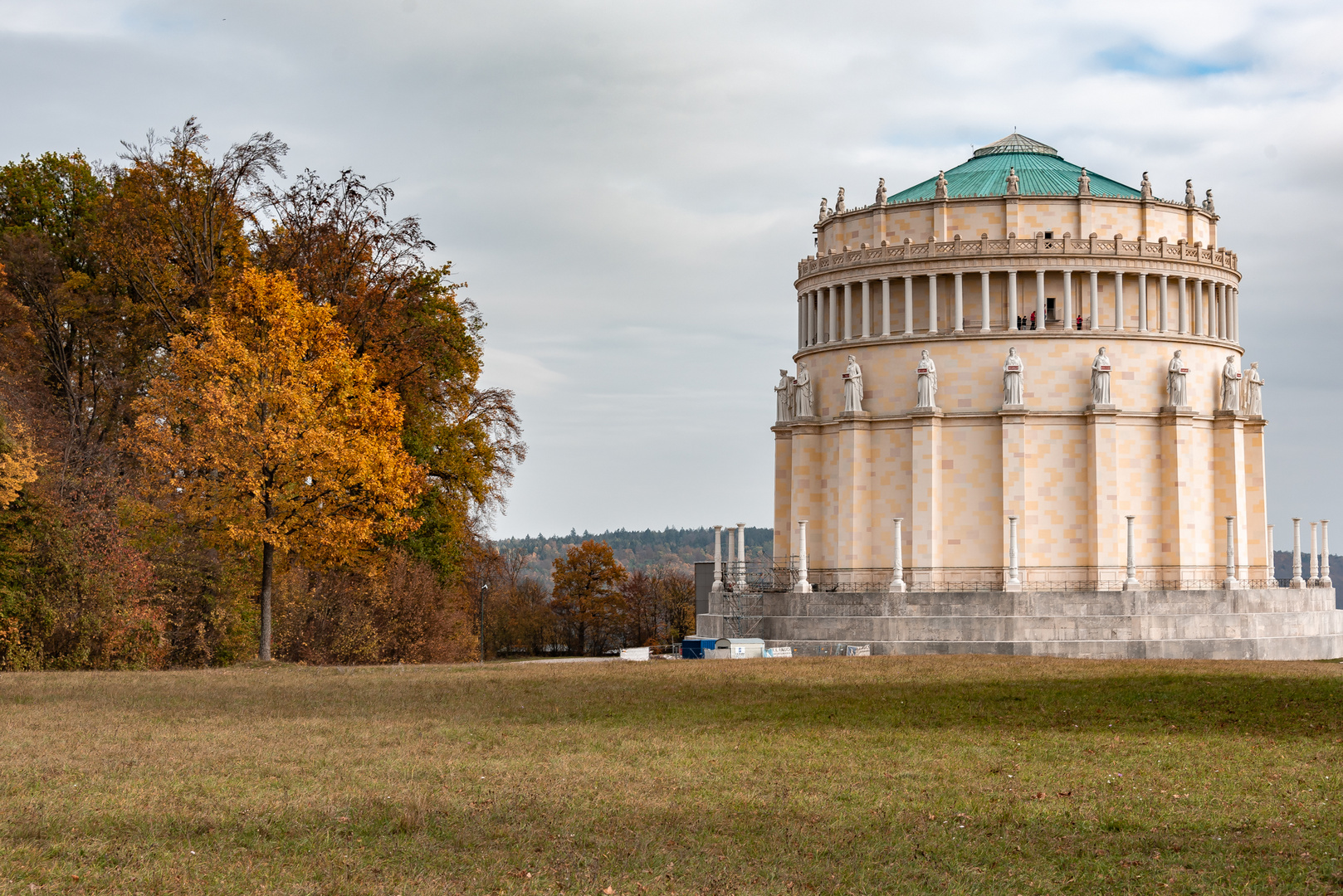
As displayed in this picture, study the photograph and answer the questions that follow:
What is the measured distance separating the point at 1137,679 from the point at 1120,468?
27753 mm

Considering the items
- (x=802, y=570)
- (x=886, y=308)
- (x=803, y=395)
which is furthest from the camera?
(x=803, y=395)

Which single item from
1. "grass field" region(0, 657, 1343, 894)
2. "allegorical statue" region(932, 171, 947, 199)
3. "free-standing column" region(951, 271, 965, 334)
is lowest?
"grass field" region(0, 657, 1343, 894)

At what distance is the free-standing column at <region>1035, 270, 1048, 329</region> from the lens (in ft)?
184

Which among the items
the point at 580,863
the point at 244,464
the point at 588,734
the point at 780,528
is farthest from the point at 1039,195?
the point at 580,863

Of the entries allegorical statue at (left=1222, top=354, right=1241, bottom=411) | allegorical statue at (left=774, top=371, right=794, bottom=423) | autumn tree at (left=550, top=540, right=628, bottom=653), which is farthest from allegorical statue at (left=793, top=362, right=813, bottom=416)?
autumn tree at (left=550, top=540, right=628, bottom=653)

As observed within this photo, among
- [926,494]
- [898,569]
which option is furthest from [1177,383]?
[898,569]

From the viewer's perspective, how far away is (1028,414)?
55.6m

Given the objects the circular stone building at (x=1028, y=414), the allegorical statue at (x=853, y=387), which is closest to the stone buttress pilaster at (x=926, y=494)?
the circular stone building at (x=1028, y=414)

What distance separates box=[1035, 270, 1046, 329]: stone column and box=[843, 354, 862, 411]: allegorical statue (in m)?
7.93

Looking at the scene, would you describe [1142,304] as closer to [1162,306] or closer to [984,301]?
[1162,306]

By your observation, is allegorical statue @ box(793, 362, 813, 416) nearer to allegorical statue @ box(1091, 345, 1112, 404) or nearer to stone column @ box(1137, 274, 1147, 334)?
allegorical statue @ box(1091, 345, 1112, 404)

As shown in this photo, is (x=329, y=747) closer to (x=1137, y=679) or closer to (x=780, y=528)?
(x=1137, y=679)

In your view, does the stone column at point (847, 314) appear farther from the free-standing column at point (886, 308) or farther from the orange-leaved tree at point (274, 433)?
the orange-leaved tree at point (274, 433)

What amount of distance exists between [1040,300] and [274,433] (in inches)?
1303
